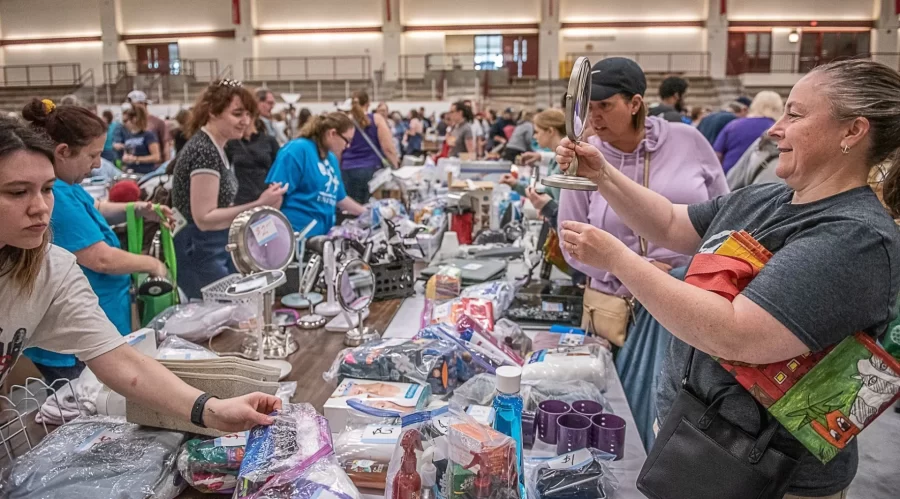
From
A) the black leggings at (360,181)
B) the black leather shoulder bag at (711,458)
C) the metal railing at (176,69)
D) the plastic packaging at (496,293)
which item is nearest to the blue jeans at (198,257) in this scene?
the plastic packaging at (496,293)

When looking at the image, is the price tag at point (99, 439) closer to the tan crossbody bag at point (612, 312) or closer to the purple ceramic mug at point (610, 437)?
→ the purple ceramic mug at point (610, 437)

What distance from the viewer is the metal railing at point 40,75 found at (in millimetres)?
22453

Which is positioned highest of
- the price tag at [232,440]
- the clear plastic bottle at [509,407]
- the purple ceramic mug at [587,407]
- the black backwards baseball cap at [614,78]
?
the black backwards baseball cap at [614,78]

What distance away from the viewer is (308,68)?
22297 millimetres

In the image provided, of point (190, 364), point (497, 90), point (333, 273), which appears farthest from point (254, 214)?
point (497, 90)

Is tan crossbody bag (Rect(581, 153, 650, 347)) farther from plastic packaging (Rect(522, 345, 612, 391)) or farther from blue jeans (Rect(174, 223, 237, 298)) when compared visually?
blue jeans (Rect(174, 223, 237, 298))

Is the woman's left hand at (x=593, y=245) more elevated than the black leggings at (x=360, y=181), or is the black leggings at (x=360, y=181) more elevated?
the woman's left hand at (x=593, y=245)

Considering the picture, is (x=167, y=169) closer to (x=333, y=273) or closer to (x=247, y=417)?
(x=333, y=273)

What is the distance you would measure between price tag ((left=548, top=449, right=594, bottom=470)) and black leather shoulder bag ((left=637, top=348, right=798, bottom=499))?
155mm

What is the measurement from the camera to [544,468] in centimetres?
141

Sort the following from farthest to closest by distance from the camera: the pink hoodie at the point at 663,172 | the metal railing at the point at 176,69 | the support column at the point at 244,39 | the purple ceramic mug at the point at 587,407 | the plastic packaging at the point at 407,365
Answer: the metal railing at the point at 176,69
the support column at the point at 244,39
the pink hoodie at the point at 663,172
the plastic packaging at the point at 407,365
the purple ceramic mug at the point at 587,407

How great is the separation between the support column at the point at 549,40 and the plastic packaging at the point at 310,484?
20.8 meters

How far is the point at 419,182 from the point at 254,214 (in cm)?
281

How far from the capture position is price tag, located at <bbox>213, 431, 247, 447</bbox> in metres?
1.40
